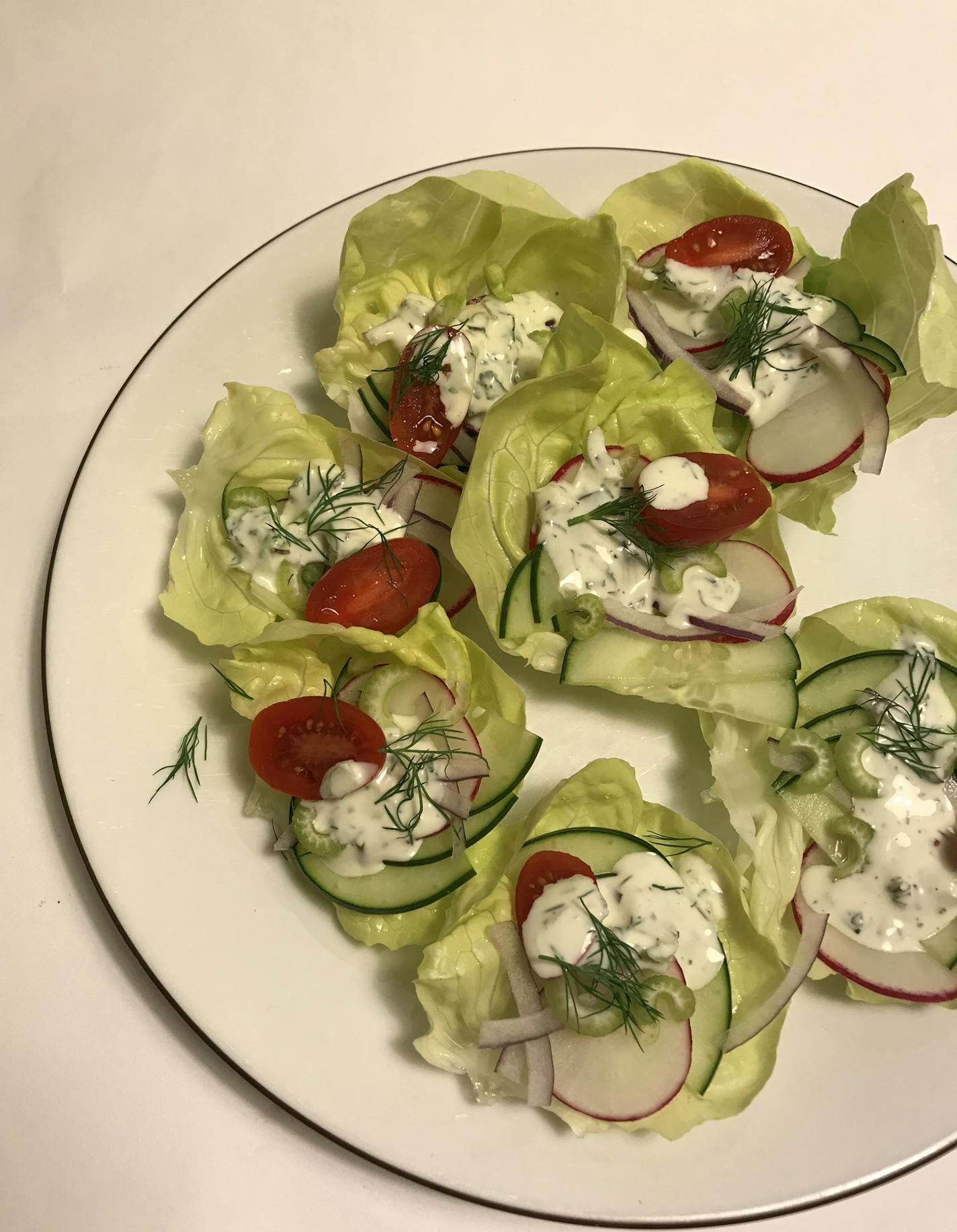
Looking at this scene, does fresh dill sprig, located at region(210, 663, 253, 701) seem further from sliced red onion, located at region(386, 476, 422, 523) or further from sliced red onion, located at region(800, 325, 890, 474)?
sliced red onion, located at region(800, 325, 890, 474)

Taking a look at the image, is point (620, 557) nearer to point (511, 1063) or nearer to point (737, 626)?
point (737, 626)

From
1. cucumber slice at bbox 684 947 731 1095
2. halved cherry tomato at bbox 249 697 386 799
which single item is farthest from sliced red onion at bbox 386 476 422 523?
cucumber slice at bbox 684 947 731 1095

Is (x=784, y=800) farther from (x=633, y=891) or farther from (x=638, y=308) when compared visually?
(x=638, y=308)

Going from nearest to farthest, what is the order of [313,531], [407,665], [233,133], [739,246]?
[407,665] → [313,531] → [739,246] → [233,133]

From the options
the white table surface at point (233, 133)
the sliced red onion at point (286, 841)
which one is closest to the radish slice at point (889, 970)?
the sliced red onion at point (286, 841)

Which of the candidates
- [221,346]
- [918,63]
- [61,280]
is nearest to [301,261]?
[221,346]

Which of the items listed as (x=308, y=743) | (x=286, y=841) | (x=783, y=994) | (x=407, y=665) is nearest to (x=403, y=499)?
(x=407, y=665)
